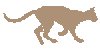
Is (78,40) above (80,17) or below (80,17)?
below

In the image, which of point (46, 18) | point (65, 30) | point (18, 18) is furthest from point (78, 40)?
point (18, 18)

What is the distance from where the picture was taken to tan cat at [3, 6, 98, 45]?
4.18 m

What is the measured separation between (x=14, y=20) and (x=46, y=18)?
77 cm

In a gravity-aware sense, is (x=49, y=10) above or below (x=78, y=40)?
above

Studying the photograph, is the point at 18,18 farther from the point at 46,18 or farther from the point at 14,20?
the point at 46,18

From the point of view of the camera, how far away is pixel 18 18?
428 cm

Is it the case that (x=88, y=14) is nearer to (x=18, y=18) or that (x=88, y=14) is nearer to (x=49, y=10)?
(x=49, y=10)


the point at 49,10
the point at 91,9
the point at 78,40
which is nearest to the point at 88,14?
the point at 91,9

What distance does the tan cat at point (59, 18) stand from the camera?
13.7ft

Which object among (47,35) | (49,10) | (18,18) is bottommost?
(47,35)

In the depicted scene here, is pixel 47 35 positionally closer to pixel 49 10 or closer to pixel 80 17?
pixel 49 10

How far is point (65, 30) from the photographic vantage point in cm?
434

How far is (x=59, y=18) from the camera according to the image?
165 inches

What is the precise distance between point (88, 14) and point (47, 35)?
113 cm
